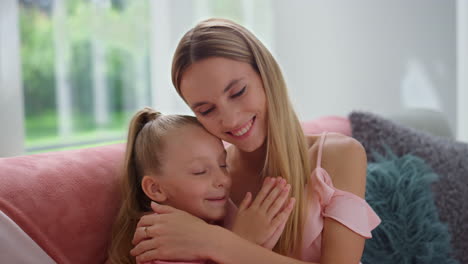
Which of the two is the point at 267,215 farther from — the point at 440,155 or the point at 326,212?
the point at 440,155

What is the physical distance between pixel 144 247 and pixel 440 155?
1.19 metres

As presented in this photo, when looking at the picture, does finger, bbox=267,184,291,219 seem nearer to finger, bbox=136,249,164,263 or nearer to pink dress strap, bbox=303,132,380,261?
pink dress strap, bbox=303,132,380,261

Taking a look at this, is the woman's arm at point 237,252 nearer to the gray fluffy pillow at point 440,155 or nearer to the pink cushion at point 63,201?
the pink cushion at point 63,201

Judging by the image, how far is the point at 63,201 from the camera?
4.34 ft

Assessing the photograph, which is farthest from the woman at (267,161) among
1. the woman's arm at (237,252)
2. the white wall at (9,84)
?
the white wall at (9,84)

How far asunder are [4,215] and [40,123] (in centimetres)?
232

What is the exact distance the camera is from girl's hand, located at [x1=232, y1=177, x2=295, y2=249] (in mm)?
1310

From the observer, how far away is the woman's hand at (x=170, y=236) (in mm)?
1245

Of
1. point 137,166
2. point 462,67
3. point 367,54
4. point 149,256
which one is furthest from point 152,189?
point 367,54

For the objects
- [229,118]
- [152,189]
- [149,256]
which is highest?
[229,118]

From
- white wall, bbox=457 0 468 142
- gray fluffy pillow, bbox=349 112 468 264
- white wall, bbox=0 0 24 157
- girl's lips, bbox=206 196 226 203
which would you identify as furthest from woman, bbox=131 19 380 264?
white wall, bbox=457 0 468 142

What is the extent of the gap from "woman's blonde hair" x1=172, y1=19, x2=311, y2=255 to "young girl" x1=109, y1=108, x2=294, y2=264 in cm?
7

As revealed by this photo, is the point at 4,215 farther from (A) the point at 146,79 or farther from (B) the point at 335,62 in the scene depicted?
(A) the point at 146,79

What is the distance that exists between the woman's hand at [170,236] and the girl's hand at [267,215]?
0.11 meters
